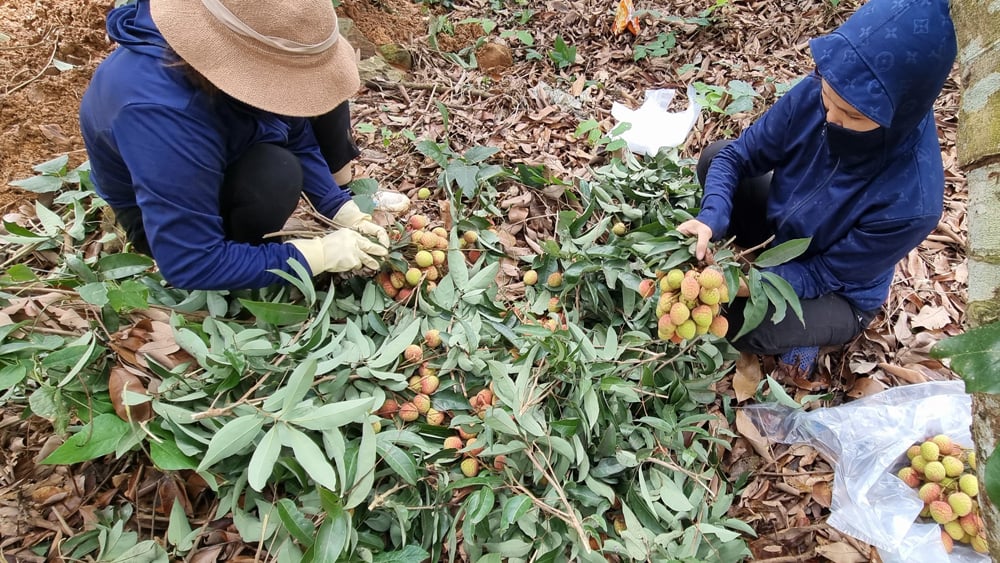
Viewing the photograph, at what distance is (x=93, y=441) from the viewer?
4.24 ft

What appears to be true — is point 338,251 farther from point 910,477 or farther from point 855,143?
point 910,477

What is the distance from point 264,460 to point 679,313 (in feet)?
3.41

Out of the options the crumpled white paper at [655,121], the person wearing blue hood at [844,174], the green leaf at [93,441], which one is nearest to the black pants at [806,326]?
the person wearing blue hood at [844,174]

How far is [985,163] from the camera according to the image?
2.35 feet

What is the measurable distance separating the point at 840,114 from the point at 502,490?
1.36 m

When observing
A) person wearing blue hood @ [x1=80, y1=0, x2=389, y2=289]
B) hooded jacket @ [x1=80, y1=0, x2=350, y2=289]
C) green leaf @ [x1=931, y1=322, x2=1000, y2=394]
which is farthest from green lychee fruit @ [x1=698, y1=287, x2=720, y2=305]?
hooded jacket @ [x1=80, y1=0, x2=350, y2=289]

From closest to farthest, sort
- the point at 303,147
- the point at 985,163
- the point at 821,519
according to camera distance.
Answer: the point at 985,163 → the point at 821,519 → the point at 303,147

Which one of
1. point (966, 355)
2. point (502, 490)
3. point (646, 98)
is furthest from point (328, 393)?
point (646, 98)

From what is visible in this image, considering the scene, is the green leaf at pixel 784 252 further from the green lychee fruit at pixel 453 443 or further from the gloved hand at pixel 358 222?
the gloved hand at pixel 358 222

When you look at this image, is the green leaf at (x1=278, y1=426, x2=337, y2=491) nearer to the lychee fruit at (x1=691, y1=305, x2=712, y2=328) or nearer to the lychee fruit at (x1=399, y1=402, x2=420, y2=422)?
the lychee fruit at (x1=399, y1=402, x2=420, y2=422)

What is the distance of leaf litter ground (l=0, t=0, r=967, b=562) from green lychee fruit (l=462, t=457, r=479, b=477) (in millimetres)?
638

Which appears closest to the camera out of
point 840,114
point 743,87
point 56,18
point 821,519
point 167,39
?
point 167,39

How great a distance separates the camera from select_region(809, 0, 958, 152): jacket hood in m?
1.26

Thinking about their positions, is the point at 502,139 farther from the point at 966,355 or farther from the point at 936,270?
the point at 966,355
